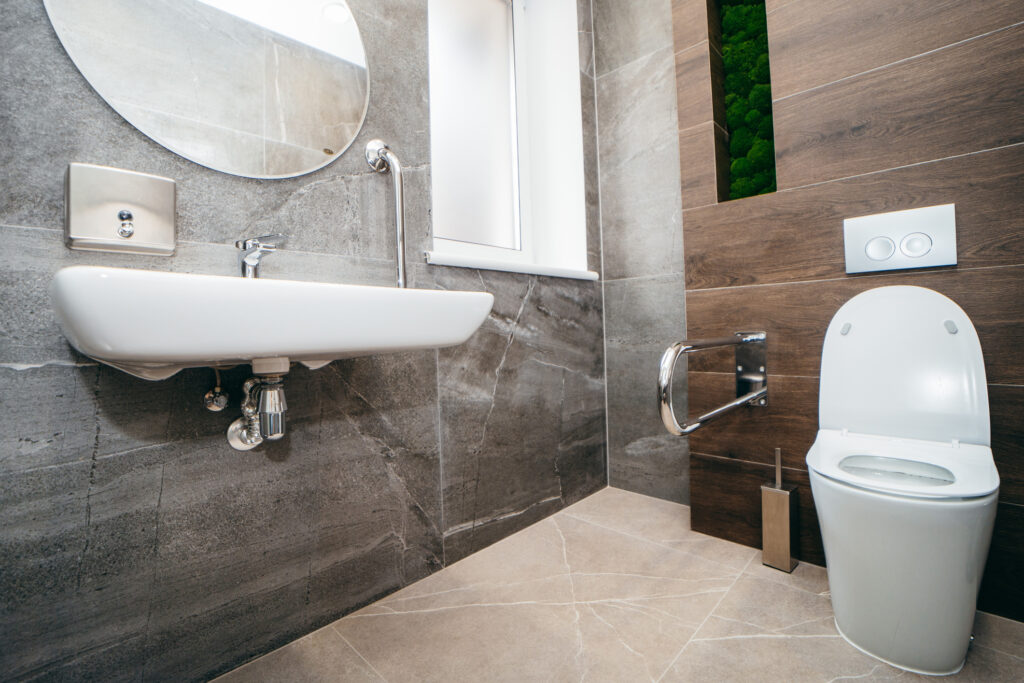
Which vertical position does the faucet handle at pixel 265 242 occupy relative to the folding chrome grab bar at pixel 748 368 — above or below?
above

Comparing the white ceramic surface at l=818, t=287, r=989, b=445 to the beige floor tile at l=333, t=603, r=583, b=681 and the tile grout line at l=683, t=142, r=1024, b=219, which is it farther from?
the beige floor tile at l=333, t=603, r=583, b=681

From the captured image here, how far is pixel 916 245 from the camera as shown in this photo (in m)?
1.15

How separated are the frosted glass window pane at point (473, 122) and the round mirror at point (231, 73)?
1.82 feet

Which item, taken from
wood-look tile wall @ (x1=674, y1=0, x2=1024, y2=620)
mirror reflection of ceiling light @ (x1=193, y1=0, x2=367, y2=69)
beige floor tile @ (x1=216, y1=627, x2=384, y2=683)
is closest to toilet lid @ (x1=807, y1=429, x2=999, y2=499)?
wood-look tile wall @ (x1=674, y1=0, x2=1024, y2=620)

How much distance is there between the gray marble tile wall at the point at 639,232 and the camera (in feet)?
5.80

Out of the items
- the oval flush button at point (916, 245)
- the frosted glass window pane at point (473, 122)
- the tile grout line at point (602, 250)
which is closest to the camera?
the oval flush button at point (916, 245)

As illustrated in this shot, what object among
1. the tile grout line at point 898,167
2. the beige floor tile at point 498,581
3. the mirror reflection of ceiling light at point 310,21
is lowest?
the beige floor tile at point 498,581

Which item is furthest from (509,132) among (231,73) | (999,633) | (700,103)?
(999,633)

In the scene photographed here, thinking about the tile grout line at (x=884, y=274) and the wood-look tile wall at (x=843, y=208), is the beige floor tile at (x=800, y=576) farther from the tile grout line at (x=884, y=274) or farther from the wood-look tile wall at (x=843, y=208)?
the tile grout line at (x=884, y=274)

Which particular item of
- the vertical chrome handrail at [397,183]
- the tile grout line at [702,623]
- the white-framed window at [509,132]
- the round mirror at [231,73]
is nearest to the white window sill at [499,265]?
the white-framed window at [509,132]

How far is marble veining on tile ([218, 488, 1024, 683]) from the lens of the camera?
3.10ft

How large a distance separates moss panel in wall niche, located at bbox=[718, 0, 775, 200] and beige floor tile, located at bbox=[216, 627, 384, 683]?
1650mm

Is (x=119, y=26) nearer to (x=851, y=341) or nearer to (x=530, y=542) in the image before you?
(x=530, y=542)

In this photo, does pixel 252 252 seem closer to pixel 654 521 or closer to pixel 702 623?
pixel 702 623
